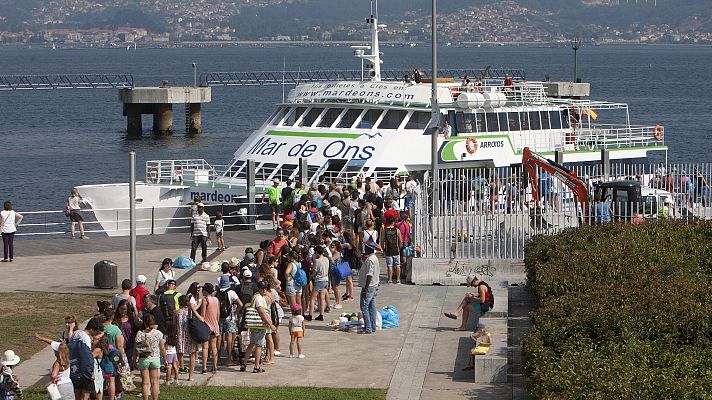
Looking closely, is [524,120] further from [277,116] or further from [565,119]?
[277,116]

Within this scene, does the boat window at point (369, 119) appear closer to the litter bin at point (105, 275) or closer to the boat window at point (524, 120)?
the boat window at point (524, 120)

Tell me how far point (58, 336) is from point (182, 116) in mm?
88072

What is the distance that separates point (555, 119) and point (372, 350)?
2116 cm

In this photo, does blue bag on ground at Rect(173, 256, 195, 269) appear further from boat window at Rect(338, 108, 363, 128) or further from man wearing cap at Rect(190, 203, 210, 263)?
boat window at Rect(338, 108, 363, 128)

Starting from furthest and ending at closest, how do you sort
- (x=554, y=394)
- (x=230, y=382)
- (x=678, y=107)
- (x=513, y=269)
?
(x=678, y=107) < (x=513, y=269) < (x=230, y=382) < (x=554, y=394)

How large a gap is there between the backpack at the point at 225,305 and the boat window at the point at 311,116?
19.0m

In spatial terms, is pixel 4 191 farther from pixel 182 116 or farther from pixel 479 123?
A: pixel 182 116

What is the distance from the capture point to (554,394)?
A: 13.2 metres

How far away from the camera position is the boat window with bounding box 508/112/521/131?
37688mm

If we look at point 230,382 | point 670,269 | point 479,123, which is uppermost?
point 479,123


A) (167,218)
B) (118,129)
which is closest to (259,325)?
(167,218)

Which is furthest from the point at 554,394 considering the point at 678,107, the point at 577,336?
the point at 678,107

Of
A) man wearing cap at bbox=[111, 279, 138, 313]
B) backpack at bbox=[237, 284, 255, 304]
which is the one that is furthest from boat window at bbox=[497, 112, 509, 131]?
man wearing cap at bbox=[111, 279, 138, 313]

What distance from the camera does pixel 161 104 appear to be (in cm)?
8562
